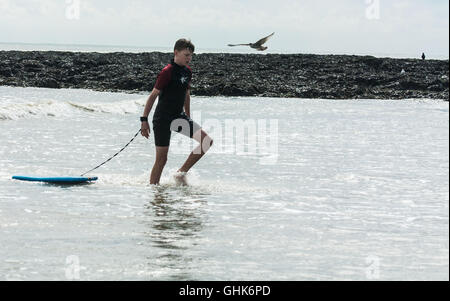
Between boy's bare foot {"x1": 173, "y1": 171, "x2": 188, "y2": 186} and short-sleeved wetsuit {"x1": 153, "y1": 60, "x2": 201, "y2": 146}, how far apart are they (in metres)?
0.73

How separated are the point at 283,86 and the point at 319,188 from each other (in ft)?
107

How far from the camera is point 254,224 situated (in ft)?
24.8

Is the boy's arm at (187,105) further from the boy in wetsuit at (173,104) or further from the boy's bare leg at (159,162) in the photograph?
the boy's bare leg at (159,162)

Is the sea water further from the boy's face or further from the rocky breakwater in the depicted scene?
the rocky breakwater

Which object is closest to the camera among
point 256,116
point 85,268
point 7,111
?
point 85,268

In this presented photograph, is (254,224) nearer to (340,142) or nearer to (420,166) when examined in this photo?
(420,166)

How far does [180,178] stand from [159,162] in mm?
660

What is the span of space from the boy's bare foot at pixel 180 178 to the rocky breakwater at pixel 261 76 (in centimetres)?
2834

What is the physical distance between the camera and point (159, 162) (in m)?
9.70

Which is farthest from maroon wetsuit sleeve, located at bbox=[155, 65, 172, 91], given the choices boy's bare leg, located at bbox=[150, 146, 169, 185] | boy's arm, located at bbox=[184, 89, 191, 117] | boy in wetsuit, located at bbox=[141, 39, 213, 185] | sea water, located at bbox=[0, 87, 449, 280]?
sea water, located at bbox=[0, 87, 449, 280]

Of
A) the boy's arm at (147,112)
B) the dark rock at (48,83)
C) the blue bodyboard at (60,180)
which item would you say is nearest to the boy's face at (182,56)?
the boy's arm at (147,112)

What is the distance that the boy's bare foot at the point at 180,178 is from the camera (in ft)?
33.0
